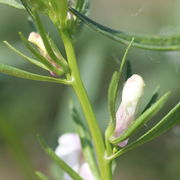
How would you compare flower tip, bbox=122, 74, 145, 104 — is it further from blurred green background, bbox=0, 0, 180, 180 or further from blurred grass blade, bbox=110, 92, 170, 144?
blurred green background, bbox=0, 0, 180, 180

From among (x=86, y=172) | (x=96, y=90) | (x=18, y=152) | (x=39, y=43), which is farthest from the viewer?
(x=96, y=90)

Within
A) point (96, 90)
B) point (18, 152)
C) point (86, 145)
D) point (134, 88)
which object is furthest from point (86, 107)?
point (96, 90)

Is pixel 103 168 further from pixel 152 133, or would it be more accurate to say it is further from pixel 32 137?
pixel 32 137

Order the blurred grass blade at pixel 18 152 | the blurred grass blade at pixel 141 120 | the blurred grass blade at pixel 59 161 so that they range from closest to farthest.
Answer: the blurred grass blade at pixel 141 120 < the blurred grass blade at pixel 59 161 < the blurred grass blade at pixel 18 152

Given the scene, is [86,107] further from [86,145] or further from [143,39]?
[86,145]

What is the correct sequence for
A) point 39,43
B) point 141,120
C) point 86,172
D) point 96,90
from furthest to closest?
point 96,90
point 86,172
point 39,43
point 141,120

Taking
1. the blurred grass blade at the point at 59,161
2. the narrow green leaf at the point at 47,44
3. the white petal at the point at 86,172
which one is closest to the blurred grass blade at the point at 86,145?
the white petal at the point at 86,172

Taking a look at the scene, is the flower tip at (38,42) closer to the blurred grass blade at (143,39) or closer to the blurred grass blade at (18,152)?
the blurred grass blade at (143,39)
